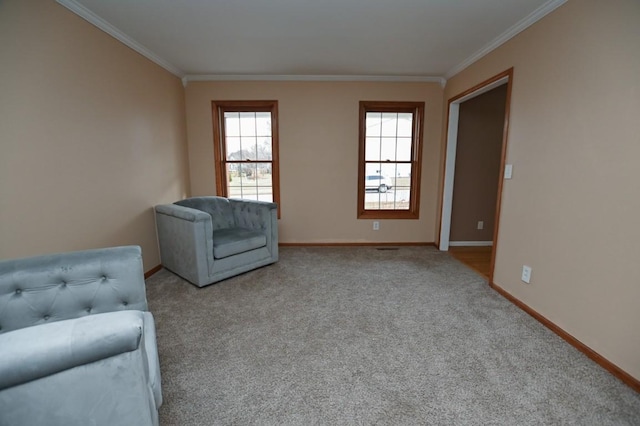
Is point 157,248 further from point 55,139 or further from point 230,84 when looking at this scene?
point 230,84

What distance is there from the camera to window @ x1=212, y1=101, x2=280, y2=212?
4.22 m

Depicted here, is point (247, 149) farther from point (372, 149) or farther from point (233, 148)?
point (372, 149)

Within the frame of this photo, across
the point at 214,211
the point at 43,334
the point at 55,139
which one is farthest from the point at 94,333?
the point at 214,211

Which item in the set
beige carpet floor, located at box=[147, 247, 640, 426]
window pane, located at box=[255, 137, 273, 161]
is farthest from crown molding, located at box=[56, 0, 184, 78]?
beige carpet floor, located at box=[147, 247, 640, 426]

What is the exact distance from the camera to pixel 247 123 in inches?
169

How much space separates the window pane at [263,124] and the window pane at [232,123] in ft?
0.98

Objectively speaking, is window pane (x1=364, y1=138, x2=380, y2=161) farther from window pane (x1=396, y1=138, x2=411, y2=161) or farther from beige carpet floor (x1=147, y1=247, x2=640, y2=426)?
beige carpet floor (x1=147, y1=247, x2=640, y2=426)

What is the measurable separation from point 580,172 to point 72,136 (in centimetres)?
375

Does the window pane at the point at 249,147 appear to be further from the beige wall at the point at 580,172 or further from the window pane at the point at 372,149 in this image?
the beige wall at the point at 580,172

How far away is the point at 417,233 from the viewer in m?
4.52

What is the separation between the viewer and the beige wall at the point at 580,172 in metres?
1.72

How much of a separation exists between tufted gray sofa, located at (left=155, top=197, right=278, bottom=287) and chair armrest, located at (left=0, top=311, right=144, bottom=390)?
200 centimetres

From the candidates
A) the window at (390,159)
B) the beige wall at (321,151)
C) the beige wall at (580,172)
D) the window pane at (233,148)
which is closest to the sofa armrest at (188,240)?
the beige wall at (321,151)

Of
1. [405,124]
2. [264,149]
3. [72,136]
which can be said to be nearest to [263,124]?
[264,149]
